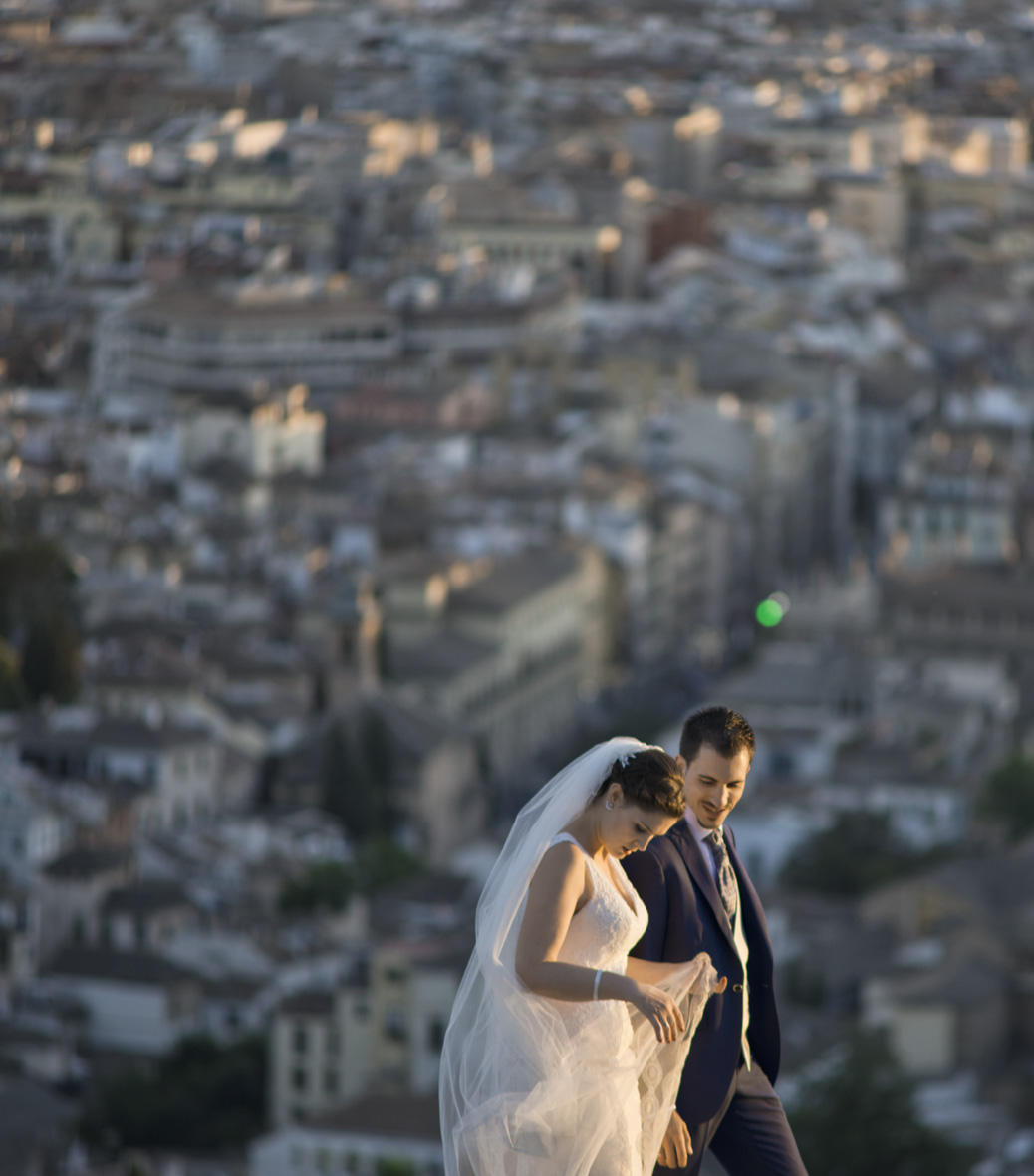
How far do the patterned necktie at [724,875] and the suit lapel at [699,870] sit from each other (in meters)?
0.02

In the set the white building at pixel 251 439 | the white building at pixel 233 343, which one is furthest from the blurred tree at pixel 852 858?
A: the white building at pixel 233 343

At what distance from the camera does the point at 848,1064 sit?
96.6 ft

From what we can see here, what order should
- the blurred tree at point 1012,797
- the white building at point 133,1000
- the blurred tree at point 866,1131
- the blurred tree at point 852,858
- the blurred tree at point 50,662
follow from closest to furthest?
the blurred tree at point 866,1131, the white building at point 133,1000, the blurred tree at point 852,858, the blurred tree at point 1012,797, the blurred tree at point 50,662

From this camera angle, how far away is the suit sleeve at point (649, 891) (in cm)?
587

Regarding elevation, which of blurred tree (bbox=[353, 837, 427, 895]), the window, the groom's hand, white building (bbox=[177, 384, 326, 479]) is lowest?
white building (bbox=[177, 384, 326, 479])

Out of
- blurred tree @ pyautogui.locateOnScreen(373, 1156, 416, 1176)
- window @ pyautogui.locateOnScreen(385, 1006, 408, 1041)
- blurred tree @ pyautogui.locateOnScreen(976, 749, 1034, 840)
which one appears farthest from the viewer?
blurred tree @ pyautogui.locateOnScreen(976, 749, 1034, 840)

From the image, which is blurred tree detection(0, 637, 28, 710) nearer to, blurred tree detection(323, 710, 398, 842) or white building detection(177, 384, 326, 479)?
blurred tree detection(323, 710, 398, 842)

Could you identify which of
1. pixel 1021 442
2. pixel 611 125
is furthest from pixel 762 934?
pixel 611 125

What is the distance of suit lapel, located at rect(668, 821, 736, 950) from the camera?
5902 millimetres

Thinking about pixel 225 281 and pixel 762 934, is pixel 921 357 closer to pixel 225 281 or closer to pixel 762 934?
pixel 225 281

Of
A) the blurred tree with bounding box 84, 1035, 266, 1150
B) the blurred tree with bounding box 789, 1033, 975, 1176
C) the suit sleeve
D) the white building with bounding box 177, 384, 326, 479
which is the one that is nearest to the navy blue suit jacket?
the suit sleeve

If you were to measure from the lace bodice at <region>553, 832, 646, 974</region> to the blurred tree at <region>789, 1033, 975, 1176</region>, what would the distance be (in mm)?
22583

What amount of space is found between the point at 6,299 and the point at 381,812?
34955mm

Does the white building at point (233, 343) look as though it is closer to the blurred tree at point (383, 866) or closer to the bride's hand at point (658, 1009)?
the blurred tree at point (383, 866)
